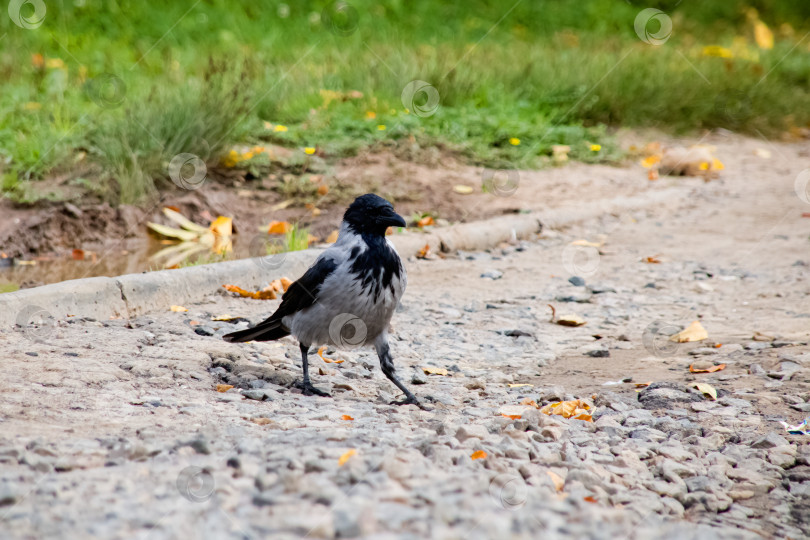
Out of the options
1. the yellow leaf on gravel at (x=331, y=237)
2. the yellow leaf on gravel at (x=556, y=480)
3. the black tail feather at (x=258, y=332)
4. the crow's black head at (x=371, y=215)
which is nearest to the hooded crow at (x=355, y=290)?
the crow's black head at (x=371, y=215)

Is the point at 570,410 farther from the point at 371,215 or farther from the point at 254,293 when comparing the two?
the point at 254,293

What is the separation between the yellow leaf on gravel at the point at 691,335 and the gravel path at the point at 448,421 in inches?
2.7

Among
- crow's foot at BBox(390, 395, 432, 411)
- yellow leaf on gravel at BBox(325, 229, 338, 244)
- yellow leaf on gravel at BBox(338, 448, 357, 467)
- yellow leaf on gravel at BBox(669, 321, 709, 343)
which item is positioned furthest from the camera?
yellow leaf on gravel at BBox(325, 229, 338, 244)

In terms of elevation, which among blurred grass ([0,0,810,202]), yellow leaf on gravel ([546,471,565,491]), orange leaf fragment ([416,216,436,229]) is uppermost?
blurred grass ([0,0,810,202])

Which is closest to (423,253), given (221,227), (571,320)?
(221,227)

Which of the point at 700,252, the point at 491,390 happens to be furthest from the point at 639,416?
the point at 700,252

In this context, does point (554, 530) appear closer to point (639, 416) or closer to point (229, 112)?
point (639, 416)

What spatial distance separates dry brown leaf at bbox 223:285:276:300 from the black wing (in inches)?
43.0

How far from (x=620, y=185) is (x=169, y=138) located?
14.6 feet

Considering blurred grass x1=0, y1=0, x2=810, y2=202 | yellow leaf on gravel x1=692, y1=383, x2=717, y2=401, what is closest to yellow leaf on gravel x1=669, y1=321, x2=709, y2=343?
yellow leaf on gravel x1=692, y1=383, x2=717, y2=401

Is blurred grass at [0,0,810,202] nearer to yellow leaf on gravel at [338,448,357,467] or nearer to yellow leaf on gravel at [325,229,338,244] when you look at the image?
yellow leaf on gravel at [325,229,338,244]

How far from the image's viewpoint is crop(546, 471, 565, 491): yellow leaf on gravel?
2.64m

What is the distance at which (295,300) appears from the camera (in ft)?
12.6

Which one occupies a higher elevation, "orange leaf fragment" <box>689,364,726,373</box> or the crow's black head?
the crow's black head
